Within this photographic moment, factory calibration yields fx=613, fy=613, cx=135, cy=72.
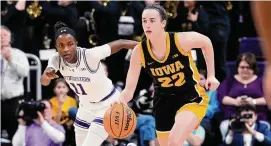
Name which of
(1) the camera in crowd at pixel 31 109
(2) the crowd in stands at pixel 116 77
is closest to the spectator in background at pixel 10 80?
(2) the crowd in stands at pixel 116 77

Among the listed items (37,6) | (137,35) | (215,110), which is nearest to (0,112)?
(37,6)

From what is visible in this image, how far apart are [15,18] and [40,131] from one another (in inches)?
78.7

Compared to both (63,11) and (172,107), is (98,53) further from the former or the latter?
(63,11)

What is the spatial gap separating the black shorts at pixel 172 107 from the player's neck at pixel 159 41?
0.42m

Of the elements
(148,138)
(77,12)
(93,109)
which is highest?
(77,12)

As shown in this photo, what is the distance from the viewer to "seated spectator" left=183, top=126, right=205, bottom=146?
700 centimetres

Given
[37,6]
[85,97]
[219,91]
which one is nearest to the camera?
[85,97]

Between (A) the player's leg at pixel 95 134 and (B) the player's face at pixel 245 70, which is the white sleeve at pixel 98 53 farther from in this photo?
(B) the player's face at pixel 245 70

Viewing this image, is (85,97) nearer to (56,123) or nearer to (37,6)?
(56,123)

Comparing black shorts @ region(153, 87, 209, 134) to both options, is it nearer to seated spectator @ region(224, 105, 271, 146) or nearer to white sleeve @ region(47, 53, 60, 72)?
white sleeve @ region(47, 53, 60, 72)

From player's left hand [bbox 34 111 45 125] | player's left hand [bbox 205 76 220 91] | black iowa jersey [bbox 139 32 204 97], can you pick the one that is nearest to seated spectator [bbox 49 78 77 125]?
player's left hand [bbox 34 111 45 125]

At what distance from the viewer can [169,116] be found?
17.0 feet

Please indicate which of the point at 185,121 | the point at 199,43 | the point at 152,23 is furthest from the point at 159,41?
the point at 185,121

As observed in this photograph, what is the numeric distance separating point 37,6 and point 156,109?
3557 millimetres
